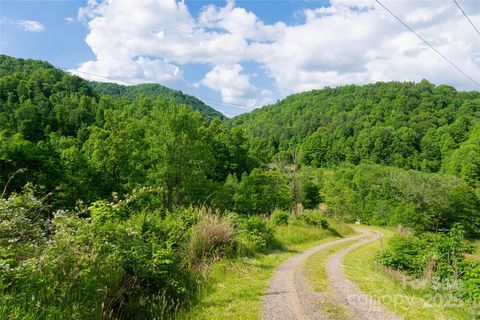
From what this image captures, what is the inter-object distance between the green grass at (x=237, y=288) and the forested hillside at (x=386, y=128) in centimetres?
7176

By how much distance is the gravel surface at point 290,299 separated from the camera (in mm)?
5457

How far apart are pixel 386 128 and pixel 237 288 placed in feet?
353

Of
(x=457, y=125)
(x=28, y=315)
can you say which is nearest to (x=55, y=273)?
(x=28, y=315)

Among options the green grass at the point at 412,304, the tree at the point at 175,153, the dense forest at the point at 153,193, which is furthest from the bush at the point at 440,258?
the tree at the point at 175,153

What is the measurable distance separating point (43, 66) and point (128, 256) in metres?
118

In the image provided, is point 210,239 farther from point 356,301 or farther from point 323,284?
point 356,301

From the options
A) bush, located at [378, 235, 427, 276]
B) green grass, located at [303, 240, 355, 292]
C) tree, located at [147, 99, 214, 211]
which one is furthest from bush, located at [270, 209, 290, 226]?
tree, located at [147, 99, 214, 211]

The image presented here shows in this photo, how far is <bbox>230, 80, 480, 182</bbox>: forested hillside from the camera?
294 ft

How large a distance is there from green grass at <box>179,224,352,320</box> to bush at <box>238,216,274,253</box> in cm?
43

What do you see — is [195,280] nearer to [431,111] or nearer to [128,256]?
[128,256]

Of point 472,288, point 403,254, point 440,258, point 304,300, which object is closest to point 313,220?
point 403,254

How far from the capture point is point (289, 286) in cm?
721

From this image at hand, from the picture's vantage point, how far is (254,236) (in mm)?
11727

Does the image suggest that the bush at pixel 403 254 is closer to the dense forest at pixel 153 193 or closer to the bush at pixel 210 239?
the dense forest at pixel 153 193
